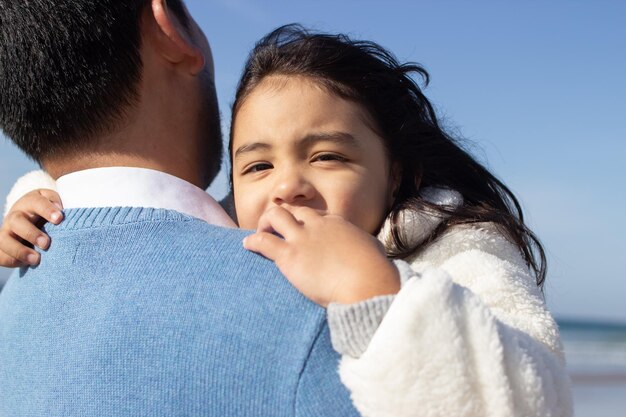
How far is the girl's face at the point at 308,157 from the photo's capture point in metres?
2.32

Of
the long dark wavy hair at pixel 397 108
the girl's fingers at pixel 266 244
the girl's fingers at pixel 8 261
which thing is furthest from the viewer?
the long dark wavy hair at pixel 397 108

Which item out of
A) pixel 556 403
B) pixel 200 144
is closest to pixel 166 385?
pixel 556 403

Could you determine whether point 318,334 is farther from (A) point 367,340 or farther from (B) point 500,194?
(B) point 500,194

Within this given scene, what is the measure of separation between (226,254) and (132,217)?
0.29 meters

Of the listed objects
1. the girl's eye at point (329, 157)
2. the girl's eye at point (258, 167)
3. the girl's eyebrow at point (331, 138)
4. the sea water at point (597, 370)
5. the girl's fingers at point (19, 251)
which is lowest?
the sea water at point (597, 370)

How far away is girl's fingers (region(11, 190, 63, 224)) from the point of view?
1.81m

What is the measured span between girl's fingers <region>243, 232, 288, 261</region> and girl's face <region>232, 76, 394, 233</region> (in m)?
0.80

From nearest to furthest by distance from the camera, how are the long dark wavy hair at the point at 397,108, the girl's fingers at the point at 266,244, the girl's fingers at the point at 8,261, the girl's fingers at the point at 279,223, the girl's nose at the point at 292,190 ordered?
1. the girl's fingers at the point at 266,244
2. the girl's fingers at the point at 279,223
3. the girl's fingers at the point at 8,261
4. the girl's nose at the point at 292,190
5. the long dark wavy hair at the point at 397,108

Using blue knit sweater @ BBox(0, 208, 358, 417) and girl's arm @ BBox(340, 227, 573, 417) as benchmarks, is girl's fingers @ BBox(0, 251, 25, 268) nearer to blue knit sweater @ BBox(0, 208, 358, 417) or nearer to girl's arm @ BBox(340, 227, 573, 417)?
blue knit sweater @ BBox(0, 208, 358, 417)

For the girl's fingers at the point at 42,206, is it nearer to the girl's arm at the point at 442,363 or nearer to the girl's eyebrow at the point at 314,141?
the girl's eyebrow at the point at 314,141

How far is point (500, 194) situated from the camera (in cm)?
280

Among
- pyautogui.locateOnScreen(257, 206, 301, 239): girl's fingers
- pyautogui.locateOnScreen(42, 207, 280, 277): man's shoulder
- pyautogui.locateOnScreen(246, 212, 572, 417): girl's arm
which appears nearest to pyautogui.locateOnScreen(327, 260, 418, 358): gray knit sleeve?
pyautogui.locateOnScreen(246, 212, 572, 417): girl's arm

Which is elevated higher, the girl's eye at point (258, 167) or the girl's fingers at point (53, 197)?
the girl's eye at point (258, 167)

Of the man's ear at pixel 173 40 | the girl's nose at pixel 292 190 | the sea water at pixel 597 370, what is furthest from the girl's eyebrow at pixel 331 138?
the sea water at pixel 597 370
